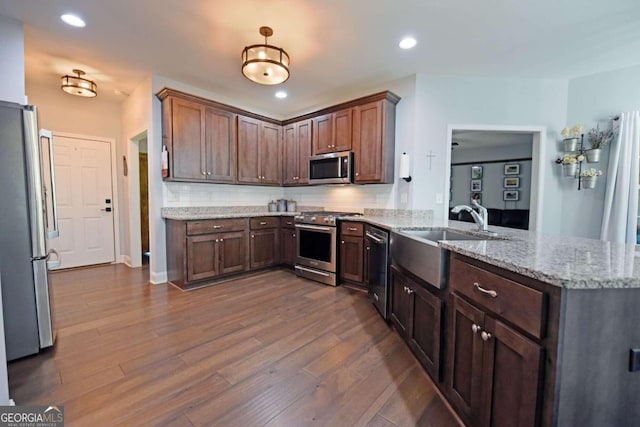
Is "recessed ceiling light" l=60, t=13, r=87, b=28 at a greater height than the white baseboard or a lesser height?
greater

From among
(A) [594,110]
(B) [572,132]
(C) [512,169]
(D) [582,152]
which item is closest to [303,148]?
(B) [572,132]

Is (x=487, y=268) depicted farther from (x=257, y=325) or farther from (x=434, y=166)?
(x=434, y=166)

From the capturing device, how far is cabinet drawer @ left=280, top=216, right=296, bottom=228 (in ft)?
14.0

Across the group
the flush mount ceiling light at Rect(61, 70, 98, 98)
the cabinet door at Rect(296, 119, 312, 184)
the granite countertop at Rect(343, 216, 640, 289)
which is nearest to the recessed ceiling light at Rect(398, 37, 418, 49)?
the cabinet door at Rect(296, 119, 312, 184)

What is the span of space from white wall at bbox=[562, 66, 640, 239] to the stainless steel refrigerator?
5.38 meters

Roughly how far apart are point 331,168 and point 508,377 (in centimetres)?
321

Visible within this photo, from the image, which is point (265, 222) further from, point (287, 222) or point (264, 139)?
point (264, 139)

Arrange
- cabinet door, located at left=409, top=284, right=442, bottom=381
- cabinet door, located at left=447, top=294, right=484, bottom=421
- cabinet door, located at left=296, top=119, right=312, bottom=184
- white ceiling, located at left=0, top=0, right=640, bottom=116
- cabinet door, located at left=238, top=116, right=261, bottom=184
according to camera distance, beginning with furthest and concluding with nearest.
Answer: cabinet door, located at left=296, top=119, right=312, bottom=184
cabinet door, located at left=238, top=116, right=261, bottom=184
white ceiling, located at left=0, top=0, right=640, bottom=116
cabinet door, located at left=409, top=284, right=442, bottom=381
cabinet door, located at left=447, top=294, right=484, bottom=421

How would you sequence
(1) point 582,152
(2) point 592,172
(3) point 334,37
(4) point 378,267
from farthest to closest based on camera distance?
(1) point 582,152
(2) point 592,172
(4) point 378,267
(3) point 334,37

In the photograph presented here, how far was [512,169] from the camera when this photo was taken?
6.38 m

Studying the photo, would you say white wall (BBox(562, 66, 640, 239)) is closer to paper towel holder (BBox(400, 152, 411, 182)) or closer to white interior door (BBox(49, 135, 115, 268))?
paper towel holder (BBox(400, 152, 411, 182))

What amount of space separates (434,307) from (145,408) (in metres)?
1.73

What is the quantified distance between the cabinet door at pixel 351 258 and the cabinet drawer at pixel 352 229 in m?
0.05

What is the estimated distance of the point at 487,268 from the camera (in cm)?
122
